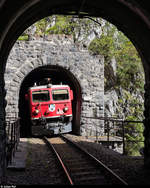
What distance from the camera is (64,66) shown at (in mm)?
13445

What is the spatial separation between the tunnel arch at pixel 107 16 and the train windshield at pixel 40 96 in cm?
742

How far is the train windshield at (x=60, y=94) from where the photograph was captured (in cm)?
1400

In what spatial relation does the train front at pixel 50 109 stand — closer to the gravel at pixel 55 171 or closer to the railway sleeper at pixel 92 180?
the gravel at pixel 55 171

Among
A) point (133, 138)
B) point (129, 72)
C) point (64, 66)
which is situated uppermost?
point (129, 72)

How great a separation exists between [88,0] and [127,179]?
157 inches

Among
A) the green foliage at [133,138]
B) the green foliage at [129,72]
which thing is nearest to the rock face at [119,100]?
the green foliage at [129,72]

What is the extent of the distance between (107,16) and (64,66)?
702cm

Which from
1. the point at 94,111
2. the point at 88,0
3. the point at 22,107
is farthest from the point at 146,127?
the point at 22,107

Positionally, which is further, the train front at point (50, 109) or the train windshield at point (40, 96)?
the train windshield at point (40, 96)

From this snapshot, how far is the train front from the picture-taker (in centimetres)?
1345

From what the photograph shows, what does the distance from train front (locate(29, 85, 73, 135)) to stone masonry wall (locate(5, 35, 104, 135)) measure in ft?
3.02

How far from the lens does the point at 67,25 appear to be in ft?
71.4

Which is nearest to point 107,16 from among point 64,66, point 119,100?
point 64,66

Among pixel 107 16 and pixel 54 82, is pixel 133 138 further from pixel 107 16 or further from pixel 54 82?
pixel 107 16
